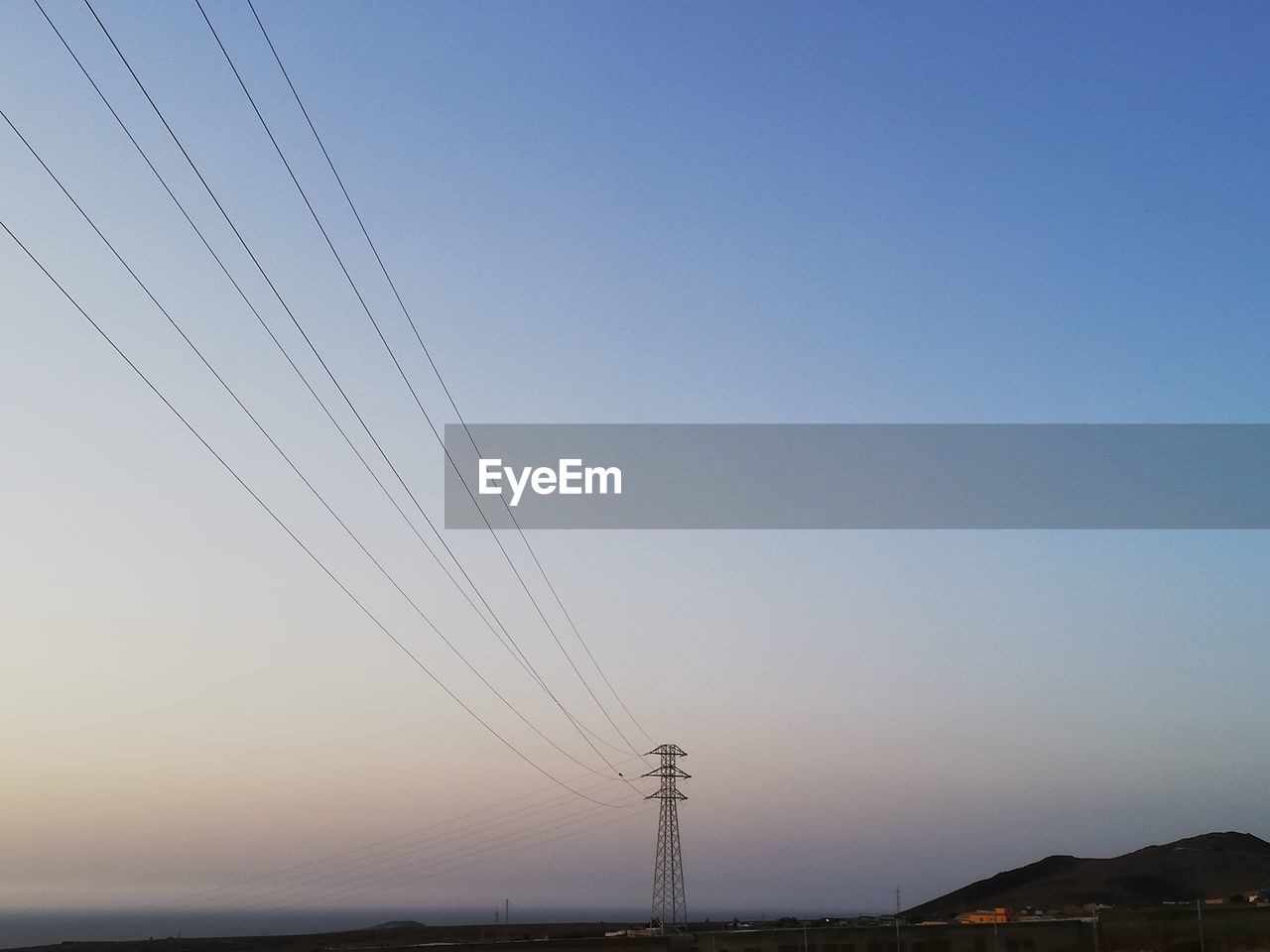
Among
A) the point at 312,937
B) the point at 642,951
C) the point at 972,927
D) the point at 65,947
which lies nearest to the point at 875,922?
the point at 972,927

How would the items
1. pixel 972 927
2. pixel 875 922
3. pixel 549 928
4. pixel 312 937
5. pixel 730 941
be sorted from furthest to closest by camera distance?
pixel 549 928, pixel 312 937, pixel 875 922, pixel 972 927, pixel 730 941

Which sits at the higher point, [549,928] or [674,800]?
[674,800]

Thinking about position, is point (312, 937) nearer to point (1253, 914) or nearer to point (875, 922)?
point (875, 922)

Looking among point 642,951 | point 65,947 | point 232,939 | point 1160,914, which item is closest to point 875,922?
point 1160,914

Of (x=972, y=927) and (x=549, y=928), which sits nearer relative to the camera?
(x=972, y=927)

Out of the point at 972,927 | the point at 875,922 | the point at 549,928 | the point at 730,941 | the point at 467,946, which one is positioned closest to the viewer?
the point at 467,946

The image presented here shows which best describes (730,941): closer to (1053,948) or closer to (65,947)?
(1053,948)

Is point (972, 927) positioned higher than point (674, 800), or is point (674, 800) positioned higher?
point (674, 800)

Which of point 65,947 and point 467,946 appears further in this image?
point 65,947

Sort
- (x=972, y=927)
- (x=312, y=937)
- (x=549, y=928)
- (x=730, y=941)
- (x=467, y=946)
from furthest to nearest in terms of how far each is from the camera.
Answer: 1. (x=549, y=928)
2. (x=312, y=937)
3. (x=972, y=927)
4. (x=730, y=941)
5. (x=467, y=946)
